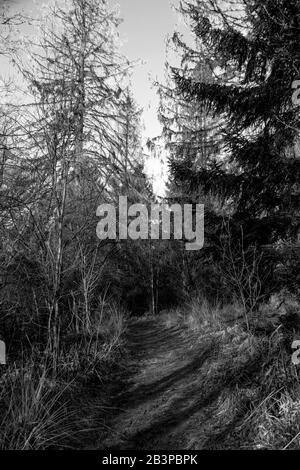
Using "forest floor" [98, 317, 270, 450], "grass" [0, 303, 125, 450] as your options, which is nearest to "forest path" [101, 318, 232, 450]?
"forest floor" [98, 317, 270, 450]

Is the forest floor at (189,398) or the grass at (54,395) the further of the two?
the forest floor at (189,398)

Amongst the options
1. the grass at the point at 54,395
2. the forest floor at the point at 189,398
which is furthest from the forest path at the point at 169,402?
the grass at the point at 54,395

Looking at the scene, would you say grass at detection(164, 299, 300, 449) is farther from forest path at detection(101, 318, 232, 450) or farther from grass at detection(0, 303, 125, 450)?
grass at detection(0, 303, 125, 450)

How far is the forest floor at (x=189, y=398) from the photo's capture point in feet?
11.8

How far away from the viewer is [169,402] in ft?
15.3

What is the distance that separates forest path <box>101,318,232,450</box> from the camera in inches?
143

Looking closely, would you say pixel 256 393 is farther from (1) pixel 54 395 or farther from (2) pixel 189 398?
(1) pixel 54 395

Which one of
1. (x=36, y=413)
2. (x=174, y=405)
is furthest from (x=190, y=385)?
(x=36, y=413)

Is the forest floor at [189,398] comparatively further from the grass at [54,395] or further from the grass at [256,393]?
the grass at [54,395]

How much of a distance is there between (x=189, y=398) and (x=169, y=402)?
284mm

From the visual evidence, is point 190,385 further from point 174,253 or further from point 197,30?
point 174,253

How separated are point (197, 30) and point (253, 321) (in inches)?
224

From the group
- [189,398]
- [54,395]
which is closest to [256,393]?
[189,398]
